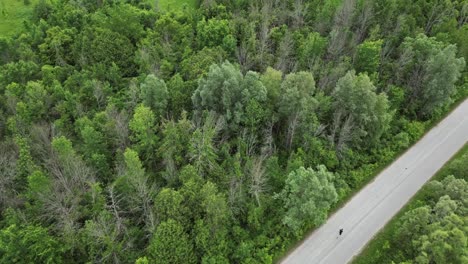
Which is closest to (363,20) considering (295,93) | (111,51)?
(295,93)

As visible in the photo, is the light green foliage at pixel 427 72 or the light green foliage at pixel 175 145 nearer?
the light green foliage at pixel 175 145

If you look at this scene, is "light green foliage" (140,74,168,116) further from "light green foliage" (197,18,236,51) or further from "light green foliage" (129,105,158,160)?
"light green foliage" (197,18,236,51)

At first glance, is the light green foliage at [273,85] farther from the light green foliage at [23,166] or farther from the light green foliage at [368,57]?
the light green foliage at [23,166]

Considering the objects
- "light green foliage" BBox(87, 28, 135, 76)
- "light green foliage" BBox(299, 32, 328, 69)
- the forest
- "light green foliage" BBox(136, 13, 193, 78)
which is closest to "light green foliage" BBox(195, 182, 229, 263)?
the forest

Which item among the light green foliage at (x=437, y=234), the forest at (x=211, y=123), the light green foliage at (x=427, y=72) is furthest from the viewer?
the light green foliage at (x=427, y=72)

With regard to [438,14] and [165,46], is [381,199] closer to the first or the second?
[438,14]

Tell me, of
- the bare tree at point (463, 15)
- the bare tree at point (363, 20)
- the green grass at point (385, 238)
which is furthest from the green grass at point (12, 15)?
the bare tree at point (463, 15)
